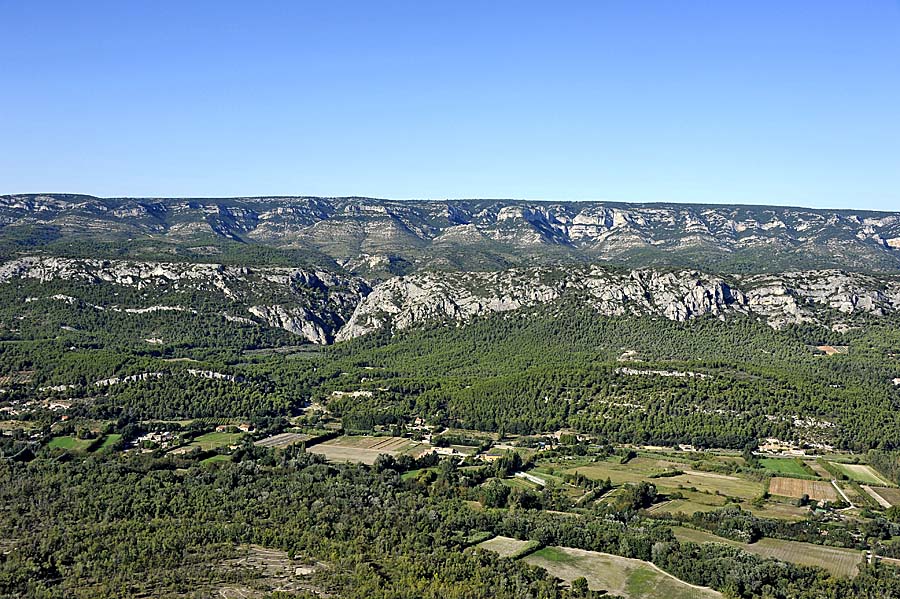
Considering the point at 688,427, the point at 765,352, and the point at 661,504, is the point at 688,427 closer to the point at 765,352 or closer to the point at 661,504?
the point at 661,504

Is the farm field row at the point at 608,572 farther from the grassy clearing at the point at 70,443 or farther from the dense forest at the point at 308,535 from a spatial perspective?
the grassy clearing at the point at 70,443

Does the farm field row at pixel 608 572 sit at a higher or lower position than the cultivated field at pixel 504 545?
higher

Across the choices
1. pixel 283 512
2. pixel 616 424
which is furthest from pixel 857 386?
pixel 283 512

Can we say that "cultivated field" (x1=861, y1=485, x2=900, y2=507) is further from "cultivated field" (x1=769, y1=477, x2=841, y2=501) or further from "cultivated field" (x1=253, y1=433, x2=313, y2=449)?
"cultivated field" (x1=253, y1=433, x2=313, y2=449)

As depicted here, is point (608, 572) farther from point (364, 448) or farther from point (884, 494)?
point (364, 448)

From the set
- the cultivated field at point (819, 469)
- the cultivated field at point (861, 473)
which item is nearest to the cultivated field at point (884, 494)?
the cultivated field at point (861, 473)

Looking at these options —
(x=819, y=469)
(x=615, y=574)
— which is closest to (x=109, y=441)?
(x=615, y=574)
